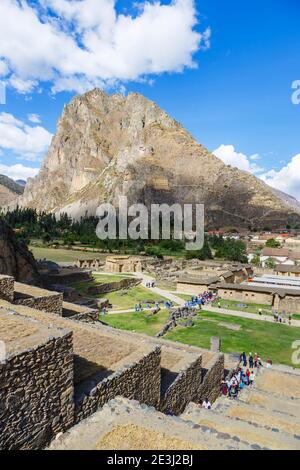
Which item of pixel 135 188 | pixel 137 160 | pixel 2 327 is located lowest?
pixel 2 327

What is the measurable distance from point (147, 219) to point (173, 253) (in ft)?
222

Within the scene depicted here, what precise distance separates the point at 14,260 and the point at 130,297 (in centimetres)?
1471

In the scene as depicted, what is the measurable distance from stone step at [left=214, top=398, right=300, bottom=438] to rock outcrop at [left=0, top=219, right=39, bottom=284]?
90.7ft

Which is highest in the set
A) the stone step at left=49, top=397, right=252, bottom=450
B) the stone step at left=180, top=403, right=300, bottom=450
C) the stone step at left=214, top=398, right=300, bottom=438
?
the stone step at left=49, top=397, right=252, bottom=450

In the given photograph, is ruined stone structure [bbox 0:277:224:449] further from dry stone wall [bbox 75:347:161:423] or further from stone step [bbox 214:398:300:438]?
stone step [bbox 214:398:300:438]

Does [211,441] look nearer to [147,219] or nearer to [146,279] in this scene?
[146,279]

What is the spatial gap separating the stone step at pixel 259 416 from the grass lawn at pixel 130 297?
81.7ft

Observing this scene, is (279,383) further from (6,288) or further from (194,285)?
(194,285)

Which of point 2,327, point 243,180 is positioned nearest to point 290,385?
point 2,327

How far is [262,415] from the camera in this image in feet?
36.5

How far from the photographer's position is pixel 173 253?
93.6 meters

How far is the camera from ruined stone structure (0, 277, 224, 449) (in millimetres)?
6359

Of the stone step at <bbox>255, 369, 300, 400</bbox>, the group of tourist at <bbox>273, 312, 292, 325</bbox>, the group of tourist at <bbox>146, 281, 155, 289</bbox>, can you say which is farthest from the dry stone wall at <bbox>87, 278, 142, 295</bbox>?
the stone step at <bbox>255, 369, 300, 400</bbox>

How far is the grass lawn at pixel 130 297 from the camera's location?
3738cm
